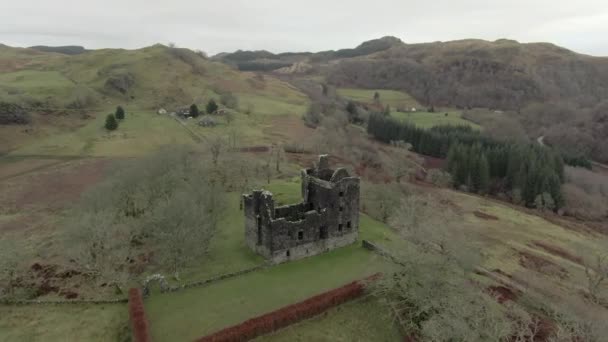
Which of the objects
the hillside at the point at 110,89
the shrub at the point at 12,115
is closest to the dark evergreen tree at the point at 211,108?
the hillside at the point at 110,89

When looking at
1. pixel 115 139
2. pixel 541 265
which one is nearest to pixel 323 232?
pixel 541 265

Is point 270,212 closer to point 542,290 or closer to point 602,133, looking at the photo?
point 542,290

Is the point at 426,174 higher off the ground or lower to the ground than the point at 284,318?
lower

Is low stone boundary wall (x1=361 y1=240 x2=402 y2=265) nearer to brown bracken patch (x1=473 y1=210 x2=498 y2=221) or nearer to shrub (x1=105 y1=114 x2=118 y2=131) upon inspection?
brown bracken patch (x1=473 y1=210 x2=498 y2=221)

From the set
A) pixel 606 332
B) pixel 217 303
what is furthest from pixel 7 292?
pixel 606 332

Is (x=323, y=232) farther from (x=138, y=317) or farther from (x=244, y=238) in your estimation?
(x=138, y=317)

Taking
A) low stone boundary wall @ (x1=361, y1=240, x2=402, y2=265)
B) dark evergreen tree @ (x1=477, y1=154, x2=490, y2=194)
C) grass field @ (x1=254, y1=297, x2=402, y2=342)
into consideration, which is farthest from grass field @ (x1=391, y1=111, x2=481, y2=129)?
grass field @ (x1=254, y1=297, x2=402, y2=342)
